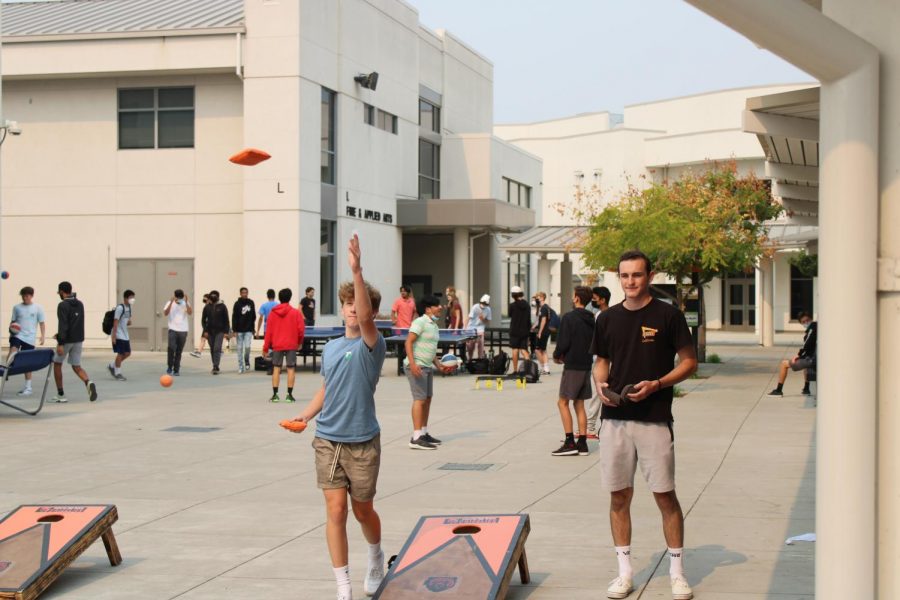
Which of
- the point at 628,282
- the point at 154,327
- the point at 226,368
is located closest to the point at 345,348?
the point at 628,282

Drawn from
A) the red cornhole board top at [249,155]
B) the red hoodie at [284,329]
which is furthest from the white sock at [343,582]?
the red cornhole board top at [249,155]

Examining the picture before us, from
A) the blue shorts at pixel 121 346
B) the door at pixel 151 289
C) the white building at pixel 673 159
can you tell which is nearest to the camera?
the blue shorts at pixel 121 346

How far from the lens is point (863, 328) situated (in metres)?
4.57

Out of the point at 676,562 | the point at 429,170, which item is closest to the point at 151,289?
the point at 429,170

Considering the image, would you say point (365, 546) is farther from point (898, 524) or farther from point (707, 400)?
point (707, 400)

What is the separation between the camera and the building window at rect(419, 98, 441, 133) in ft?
140

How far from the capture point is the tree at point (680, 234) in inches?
956

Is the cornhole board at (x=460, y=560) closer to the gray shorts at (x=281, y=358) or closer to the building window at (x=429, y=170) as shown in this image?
the gray shorts at (x=281, y=358)

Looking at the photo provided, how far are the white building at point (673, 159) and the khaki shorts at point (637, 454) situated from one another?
43521mm

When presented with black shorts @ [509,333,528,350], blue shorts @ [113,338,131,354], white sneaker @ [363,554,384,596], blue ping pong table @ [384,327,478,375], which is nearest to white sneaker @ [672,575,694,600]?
white sneaker @ [363,554,384,596]

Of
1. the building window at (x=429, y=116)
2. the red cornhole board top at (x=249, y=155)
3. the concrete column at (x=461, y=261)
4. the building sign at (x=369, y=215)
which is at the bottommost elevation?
the concrete column at (x=461, y=261)

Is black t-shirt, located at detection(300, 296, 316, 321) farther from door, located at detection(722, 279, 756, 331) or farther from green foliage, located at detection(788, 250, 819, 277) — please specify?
door, located at detection(722, 279, 756, 331)

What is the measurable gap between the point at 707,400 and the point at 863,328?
15.5 meters

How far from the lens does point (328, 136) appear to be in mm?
34188
